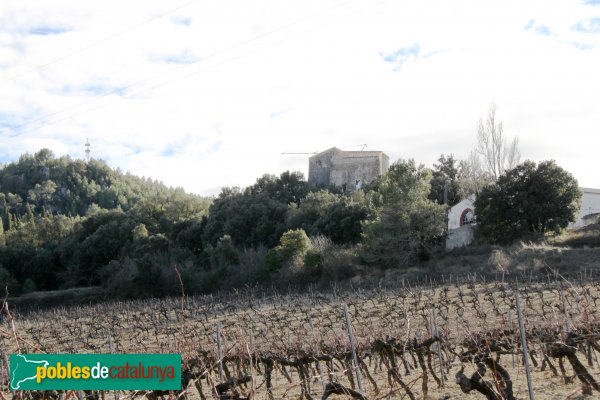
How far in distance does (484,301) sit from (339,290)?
997 cm

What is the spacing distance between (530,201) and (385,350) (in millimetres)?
24972

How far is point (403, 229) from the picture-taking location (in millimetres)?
34906

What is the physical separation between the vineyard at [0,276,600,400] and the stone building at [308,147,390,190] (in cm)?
3195

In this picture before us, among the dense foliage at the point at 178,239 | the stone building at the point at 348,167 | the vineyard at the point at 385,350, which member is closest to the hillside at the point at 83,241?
the dense foliage at the point at 178,239

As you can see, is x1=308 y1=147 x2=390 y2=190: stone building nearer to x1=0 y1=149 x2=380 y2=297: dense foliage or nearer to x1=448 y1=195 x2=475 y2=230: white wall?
x1=0 y1=149 x2=380 y2=297: dense foliage

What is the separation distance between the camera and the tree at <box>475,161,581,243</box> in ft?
108

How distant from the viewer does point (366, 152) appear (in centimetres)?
6531

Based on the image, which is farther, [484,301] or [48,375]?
[484,301]

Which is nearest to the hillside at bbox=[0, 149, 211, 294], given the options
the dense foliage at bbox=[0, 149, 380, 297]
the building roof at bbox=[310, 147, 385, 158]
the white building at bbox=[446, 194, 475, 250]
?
the dense foliage at bbox=[0, 149, 380, 297]


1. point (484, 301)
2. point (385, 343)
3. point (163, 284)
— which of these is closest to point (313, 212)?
point (163, 284)

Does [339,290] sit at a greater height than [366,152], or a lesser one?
lesser

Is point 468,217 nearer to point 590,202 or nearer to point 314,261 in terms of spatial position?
point 590,202

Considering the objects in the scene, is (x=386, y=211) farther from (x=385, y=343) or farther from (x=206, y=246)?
(x=385, y=343)

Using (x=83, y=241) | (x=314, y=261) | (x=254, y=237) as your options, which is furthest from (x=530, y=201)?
(x=83, y=241)
